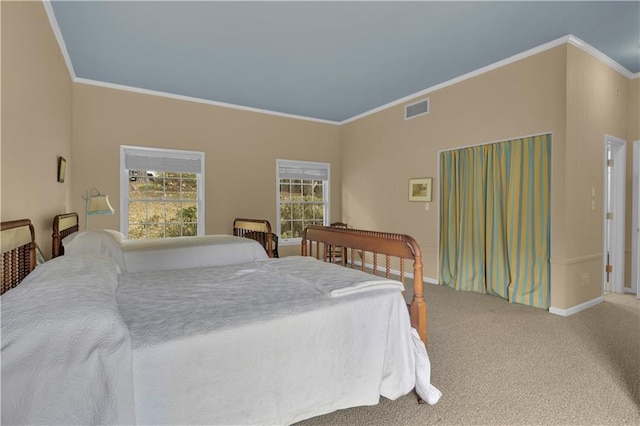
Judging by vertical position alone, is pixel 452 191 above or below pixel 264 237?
above

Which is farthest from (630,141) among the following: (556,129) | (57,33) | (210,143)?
(57,33)

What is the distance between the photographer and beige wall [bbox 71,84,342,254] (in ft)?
14.2

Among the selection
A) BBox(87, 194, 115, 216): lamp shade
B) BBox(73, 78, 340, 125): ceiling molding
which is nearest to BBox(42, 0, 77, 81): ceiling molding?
BBox(73, 78, 340, 125): ceiling molding

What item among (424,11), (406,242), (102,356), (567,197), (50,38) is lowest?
(102,356)

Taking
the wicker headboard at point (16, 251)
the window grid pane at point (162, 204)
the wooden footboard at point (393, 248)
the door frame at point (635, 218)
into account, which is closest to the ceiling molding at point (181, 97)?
the window grid pane at point (162, 204)

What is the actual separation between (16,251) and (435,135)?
461 centimetres

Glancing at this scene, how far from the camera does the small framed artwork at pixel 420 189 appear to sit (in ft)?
15.8

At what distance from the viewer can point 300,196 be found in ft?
20.1

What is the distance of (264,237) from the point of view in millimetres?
4258

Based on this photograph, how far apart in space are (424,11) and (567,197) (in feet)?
7.70

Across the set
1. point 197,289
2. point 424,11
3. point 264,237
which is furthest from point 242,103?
point 197,289

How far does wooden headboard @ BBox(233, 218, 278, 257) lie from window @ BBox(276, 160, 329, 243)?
3.10ft

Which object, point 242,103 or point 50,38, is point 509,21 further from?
point 50,38

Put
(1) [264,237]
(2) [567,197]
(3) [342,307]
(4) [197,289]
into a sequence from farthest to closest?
(1) [264,237]
(2) [567,197]
(4) [197,289]
(3) [342,307]
